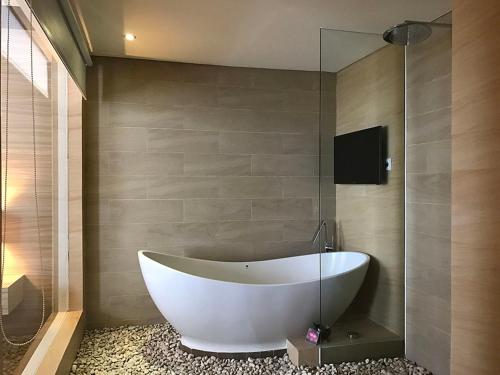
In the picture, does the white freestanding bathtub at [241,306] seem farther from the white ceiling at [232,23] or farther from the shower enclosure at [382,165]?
the white ceiling at [232,23]

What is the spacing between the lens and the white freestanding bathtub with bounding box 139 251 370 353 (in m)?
2.91

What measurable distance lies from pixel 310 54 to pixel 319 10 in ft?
3.17

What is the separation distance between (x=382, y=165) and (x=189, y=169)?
1.74m

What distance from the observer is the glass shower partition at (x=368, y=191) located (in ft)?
10.0

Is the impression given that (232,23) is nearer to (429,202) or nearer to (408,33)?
(408,33)

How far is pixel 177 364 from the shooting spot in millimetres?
2949

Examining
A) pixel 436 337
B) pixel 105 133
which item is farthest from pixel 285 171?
pixel 436 337

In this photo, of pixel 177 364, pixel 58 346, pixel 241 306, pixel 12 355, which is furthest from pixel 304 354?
pixel 12 355

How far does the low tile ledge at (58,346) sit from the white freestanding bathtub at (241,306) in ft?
2.14

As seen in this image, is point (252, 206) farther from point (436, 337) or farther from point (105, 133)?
point (436, 337)

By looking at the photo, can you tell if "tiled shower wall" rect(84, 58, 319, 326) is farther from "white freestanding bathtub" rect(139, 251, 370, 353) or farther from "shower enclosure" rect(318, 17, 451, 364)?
"shower enclosure" rect(318, 17, 451, 364)

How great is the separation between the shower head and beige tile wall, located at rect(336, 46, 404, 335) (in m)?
0.07

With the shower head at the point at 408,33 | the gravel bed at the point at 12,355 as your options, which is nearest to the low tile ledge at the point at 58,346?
the gravel bed at the point at 12,355

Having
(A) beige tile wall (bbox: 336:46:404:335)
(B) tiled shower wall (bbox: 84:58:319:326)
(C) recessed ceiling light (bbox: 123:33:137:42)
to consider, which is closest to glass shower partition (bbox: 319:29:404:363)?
(A) beige tile wall (bbox: 336:46:404:335)
